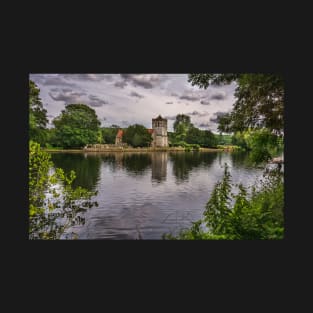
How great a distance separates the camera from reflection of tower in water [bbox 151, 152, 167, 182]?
22.1ft

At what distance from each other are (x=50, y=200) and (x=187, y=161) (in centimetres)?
301

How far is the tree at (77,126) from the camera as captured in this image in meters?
6.59

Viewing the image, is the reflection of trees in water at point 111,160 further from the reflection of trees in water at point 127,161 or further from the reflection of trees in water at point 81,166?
the reflection of trees in water at point 81,166

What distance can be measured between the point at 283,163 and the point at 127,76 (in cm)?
345

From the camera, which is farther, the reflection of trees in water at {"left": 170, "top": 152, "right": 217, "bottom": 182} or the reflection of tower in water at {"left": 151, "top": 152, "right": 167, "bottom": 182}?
the reflection of trees in water at {"left": 170, "top": 152, "right": 217, "bottom": 182}

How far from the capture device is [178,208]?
22.1ft

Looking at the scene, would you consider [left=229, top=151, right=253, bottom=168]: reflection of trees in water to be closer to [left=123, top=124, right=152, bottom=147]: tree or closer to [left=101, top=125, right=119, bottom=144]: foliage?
[left=123, top=124, right=152, bottom=147]: tree

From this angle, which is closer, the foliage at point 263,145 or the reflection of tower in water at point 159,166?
the foliage at point 263,145

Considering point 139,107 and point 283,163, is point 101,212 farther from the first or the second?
point 283,163

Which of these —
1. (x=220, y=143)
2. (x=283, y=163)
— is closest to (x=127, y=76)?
(x=220, y=143)

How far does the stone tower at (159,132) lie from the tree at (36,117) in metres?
2.21

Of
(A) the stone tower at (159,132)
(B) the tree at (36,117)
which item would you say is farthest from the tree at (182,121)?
(B) the tree at (36,117)

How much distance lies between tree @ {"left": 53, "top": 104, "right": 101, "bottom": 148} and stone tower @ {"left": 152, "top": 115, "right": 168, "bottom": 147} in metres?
1.20

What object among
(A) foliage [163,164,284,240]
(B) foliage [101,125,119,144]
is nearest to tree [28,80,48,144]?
(B) foliage [101,125,119,144]
